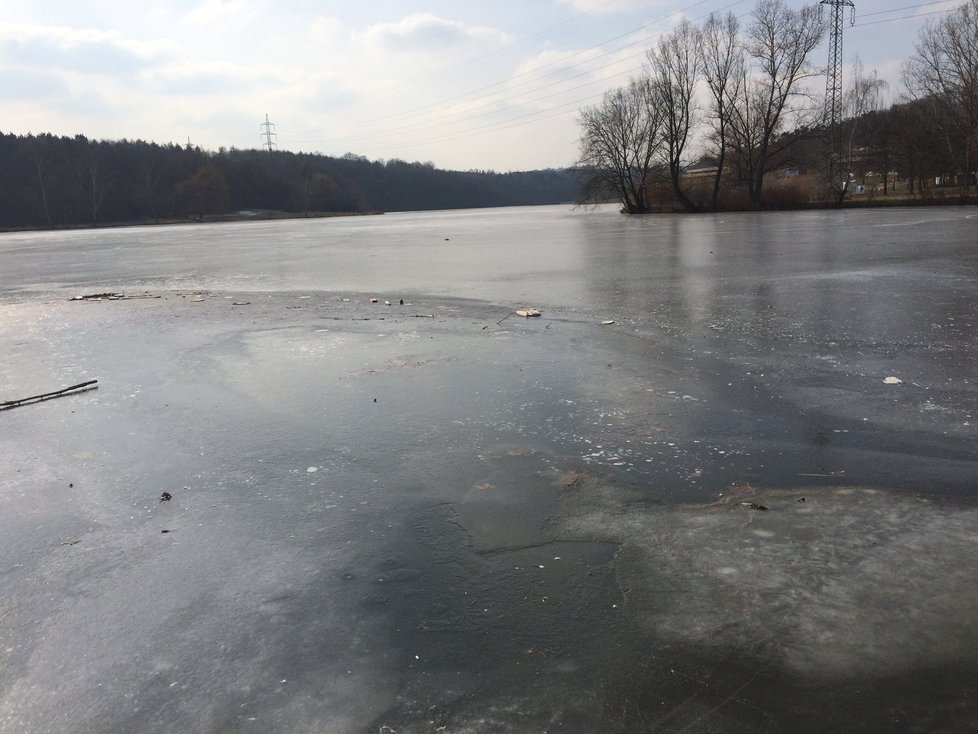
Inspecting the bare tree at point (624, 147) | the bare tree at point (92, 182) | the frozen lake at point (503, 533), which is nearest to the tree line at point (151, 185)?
the bare tree at point (92, 182)

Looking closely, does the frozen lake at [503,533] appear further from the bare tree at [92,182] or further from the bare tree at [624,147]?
the bare tree at [92,182]

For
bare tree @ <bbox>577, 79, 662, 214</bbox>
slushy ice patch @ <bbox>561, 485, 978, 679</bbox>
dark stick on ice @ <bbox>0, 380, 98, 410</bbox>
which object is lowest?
slushy ice patch @ <bbox>561, 485, 978, 679</bbox>

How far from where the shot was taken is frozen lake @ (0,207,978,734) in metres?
2.26

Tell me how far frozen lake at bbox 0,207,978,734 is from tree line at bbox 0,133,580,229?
80.8m

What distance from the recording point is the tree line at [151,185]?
3856 inches

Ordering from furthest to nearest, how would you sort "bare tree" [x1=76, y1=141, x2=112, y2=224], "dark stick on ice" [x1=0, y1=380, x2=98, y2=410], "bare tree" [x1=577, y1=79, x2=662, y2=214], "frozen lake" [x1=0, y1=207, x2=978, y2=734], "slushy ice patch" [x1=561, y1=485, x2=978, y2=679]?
"bare tree" [x1=76, y1=141, x2=112, y2=224], "bare tree" [x1=577, y1=79, x2=662, y2=214], "dark stick on ice" [x1=0, y1=380, x2=98, y2=410], "slushy ice patch" [x1=561, y1=485, x2=978, y2=679], "frozen lake" [x1=0, y1=207, x2=978, y2=734]

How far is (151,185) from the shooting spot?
106 meters

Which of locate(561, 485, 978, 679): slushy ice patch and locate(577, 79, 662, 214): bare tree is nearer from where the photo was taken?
locate(561, 485, 978, 679): slushy ice patch

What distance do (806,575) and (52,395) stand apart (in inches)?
249

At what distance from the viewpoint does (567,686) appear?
225 cm

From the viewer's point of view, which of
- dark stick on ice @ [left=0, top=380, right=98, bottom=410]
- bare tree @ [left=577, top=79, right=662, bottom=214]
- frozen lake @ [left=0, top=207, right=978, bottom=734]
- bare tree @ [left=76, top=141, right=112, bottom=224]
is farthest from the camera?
bare tree @ [left=76, top=141, right=112, bottom=224]

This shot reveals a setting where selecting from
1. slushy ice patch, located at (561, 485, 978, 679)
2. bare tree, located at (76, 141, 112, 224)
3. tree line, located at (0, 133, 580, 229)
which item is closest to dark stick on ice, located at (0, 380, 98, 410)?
slushy ice patch, located at (561, 485, 978, 679)

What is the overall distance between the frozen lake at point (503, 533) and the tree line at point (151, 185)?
80843 millimetres

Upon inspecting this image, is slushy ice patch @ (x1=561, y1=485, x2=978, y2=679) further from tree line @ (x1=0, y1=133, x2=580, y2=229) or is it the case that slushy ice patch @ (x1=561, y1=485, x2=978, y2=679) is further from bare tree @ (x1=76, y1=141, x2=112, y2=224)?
bare tree @ (x1=76, y1=141, x2=112, y2=224)
